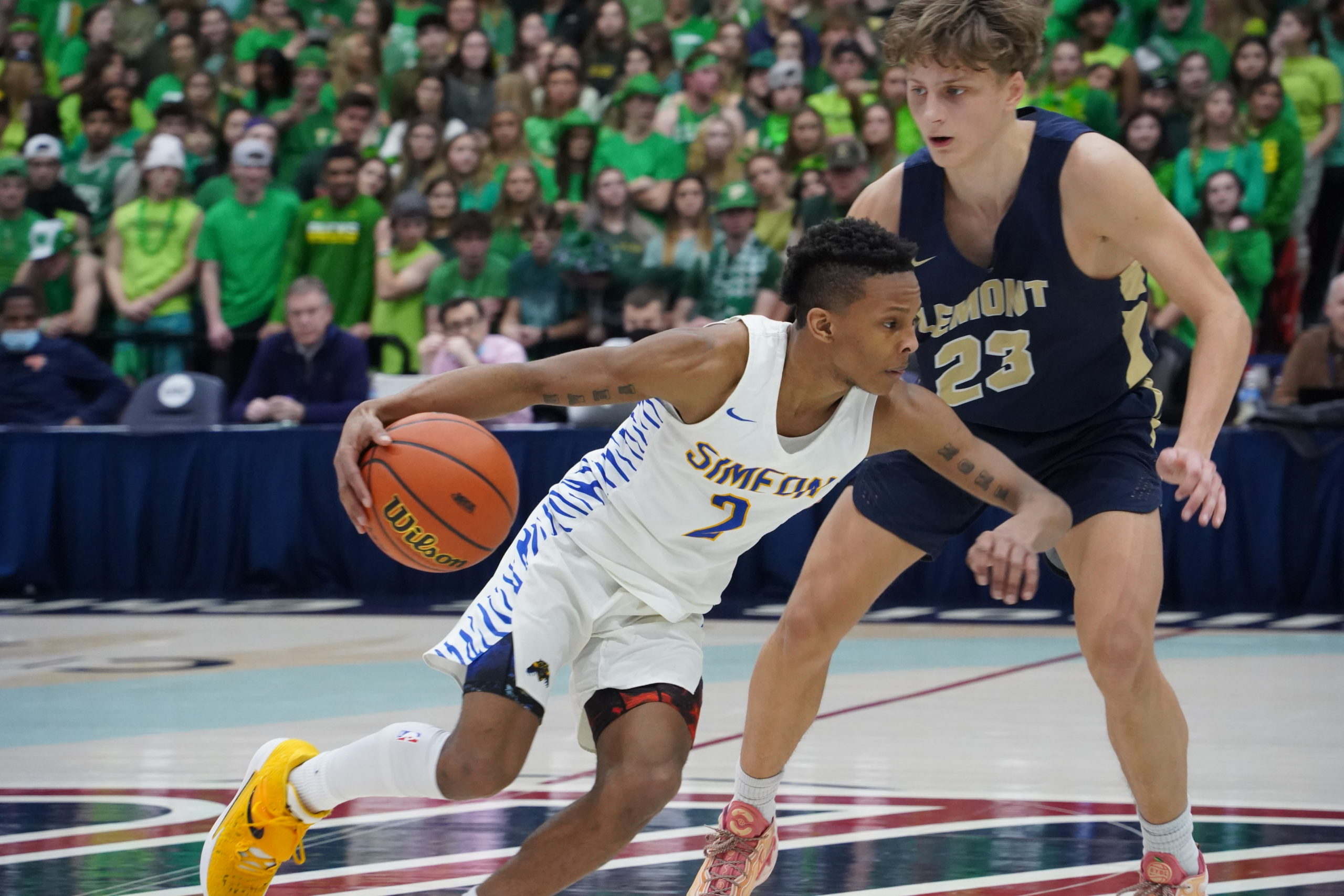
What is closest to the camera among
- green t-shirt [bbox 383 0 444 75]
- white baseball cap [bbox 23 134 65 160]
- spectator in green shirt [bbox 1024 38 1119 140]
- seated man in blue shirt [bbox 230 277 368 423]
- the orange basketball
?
the orange basketball

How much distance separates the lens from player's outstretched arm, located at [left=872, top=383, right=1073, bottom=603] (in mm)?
3191

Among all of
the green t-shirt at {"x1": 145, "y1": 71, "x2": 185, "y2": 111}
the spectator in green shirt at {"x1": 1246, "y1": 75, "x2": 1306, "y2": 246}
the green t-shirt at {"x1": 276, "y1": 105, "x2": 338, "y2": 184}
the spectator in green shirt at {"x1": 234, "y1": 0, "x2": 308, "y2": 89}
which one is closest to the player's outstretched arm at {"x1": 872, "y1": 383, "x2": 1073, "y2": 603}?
the spectator in green shirt at {"x1": 1246, "y1": 75, "x2": 1306, "y2": 246}

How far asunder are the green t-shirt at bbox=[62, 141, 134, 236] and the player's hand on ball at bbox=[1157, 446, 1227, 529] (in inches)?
376

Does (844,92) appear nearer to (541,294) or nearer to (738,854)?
(541,294)

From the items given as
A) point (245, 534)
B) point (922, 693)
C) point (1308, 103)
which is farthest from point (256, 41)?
point (922, 693)

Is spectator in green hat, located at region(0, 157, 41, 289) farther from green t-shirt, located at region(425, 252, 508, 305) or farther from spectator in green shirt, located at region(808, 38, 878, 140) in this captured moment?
spectator in green shirt, located at region(808, 38, 878, 140)

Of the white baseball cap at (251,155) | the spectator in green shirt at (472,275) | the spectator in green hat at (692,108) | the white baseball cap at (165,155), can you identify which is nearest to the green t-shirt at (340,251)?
the white baseball cap at (251,155)

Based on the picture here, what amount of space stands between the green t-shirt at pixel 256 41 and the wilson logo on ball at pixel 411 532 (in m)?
9.88

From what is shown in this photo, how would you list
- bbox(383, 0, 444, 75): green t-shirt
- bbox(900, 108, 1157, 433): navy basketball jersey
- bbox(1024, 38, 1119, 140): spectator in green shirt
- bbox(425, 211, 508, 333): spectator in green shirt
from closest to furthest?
1. bbox(900, 108, 1157, 433): navy basketball jersey
2. bbox(425, 211, 508, 333): spectator in green shirt
3. bbox(1024, 38, 1119, 140): spectator in green shirt
4. bbox(383, 0, 444, 75): green t-shirt

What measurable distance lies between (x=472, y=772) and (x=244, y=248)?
25.3 ft

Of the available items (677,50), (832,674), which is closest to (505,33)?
(677,50)

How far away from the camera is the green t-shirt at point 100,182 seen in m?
11.3

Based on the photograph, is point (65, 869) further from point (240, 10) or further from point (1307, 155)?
point (240, 10)

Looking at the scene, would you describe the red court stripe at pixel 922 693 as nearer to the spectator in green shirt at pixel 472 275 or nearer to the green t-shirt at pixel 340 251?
the spectator in green shirt at pixel 472 275
